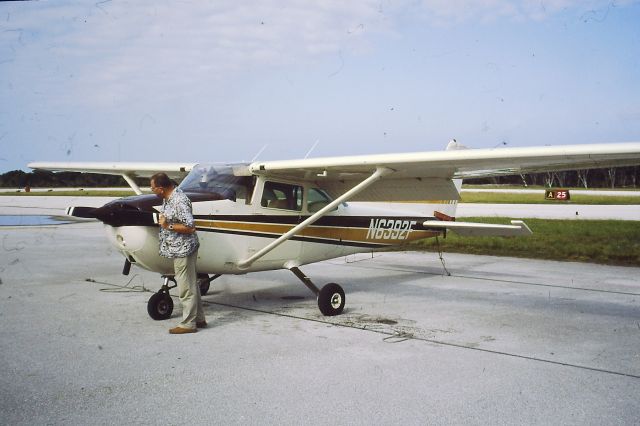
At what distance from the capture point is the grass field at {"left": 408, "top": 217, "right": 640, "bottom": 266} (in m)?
12.6

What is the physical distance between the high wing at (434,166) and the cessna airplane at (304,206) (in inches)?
0.5

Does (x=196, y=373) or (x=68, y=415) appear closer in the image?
(x=68, y=415)

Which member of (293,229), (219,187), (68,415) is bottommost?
(68,415)

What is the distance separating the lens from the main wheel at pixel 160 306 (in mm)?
6820

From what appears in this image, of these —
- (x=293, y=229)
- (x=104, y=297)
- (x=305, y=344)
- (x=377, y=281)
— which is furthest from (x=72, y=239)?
(x=305, y=344)

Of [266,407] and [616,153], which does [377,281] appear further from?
[266,407]

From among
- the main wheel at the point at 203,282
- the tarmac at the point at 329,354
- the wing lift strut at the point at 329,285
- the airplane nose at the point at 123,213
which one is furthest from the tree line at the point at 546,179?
the airplane nose at the point at 123,213

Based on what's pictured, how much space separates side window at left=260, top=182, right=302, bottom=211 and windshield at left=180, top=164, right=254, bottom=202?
27 cm

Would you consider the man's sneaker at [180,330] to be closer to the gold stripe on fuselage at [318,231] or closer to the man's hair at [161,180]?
the gold stripe on fuselage at [318,231]

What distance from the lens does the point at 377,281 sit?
10070 mm

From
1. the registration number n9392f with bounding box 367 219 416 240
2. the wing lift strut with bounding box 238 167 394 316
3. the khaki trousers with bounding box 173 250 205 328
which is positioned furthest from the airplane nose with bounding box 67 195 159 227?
the registration number n9392f with bounding box 367 219 416 240

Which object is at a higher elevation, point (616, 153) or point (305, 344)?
point (616, 153)

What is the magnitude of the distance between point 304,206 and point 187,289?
2317 millimetres

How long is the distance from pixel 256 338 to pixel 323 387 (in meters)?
1.72
